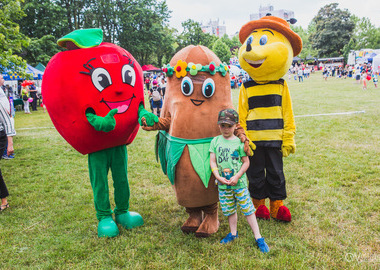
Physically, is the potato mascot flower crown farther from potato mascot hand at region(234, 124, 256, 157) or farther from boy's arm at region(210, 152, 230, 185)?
boy's arm at region(210, 152, 230, 185)

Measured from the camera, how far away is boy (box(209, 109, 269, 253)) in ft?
9.44

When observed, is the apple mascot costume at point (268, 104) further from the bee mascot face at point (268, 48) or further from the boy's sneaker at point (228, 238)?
the boy's sneaker at point (228, 238)

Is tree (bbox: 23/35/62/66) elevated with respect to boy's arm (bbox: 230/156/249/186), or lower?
elevated

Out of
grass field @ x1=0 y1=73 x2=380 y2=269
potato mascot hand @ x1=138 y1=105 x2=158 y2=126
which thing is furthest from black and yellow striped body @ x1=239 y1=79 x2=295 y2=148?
potato mascot hand @ x1=138 y1=105 x2=158 y2=126

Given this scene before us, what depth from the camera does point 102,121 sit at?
115 inches

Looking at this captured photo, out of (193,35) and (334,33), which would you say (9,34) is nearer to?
(193,35)

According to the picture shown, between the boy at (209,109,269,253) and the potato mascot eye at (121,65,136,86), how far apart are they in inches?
41.7

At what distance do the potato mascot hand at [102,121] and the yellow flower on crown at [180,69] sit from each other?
777mm

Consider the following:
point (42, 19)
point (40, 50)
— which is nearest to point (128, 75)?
point (40, 50)

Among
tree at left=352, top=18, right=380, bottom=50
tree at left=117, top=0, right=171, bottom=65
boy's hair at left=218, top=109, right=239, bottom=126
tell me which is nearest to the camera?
boy's hair at left=218, top=109, right=239, bottom=126

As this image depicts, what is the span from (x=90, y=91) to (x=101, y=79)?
167 millimetres

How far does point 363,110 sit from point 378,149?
16.0 feet

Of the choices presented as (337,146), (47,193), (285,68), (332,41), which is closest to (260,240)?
(285,68)

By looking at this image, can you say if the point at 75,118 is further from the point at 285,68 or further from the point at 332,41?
the point at 332,41
